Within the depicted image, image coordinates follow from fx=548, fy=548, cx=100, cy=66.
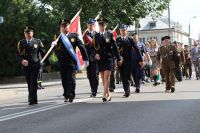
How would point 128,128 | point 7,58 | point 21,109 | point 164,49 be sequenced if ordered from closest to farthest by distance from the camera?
point 128,128
point 21,109
point 164,49
point 7,58

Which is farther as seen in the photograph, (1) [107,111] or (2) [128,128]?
(1) [107,111]

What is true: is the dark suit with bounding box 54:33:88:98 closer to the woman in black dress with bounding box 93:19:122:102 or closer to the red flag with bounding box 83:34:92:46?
the woman in black dress with bounding box 93:19:122:102

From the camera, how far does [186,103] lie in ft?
40.6

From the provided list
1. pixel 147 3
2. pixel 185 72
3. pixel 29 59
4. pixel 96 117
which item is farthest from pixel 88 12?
pixel 96 117

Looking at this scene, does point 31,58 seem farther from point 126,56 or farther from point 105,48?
point 126,56

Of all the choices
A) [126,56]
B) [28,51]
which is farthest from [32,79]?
[126,56]

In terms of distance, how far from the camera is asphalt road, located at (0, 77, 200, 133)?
8.63 m

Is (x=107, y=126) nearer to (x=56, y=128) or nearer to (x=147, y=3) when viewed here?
(x=56, y=128)

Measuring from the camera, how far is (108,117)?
10070 millimetres

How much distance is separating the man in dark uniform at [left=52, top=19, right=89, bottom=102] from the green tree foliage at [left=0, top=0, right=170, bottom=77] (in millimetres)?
22504

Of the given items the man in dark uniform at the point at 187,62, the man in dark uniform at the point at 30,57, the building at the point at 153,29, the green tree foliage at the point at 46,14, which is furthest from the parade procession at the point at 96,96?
the building at the point at 153,29

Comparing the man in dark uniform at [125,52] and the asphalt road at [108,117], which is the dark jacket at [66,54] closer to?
the asphalt road at [108,117]

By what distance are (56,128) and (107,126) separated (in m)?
0.83

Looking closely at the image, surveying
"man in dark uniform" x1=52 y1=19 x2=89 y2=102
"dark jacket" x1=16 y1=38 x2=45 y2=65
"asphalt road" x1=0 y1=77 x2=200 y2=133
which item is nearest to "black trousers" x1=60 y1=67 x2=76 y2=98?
"man in dark uniform" x1=52 y1=19 x2=89 y2=102
